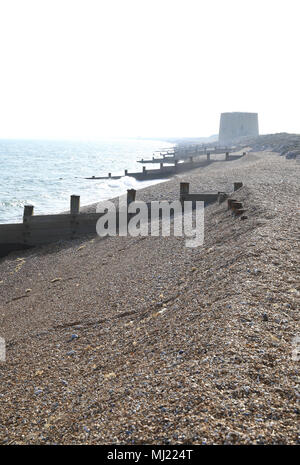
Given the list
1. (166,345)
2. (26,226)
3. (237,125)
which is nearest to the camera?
(166,345)

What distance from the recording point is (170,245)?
9914mm

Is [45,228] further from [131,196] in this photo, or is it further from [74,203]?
[131,196]

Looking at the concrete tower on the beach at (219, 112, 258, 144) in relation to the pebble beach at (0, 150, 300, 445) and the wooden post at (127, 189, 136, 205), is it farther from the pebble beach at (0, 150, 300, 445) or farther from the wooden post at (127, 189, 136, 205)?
the pebble beach at (0, 150, 300, 445)

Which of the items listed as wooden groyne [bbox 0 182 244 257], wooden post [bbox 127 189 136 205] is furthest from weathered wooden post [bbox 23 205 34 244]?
wooden post [bbox 127 189 136 205]

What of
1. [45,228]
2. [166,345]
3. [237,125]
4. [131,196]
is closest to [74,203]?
[45,228]

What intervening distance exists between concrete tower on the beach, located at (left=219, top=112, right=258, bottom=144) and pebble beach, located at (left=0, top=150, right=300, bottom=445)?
115 meters

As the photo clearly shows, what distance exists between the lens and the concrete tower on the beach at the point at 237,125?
119250mm

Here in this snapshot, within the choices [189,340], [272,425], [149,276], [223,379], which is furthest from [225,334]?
[149,276]

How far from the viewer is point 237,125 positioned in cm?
11925

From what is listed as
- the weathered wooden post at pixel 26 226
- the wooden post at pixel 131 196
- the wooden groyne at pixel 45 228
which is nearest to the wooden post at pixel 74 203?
the wooden groyne at pixel 45 228

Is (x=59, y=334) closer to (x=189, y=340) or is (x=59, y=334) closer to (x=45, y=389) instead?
(x=45, y=389)

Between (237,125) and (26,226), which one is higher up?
(237,125)

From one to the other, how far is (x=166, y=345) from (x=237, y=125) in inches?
4791

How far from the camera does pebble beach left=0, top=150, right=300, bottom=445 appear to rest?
134 inches
